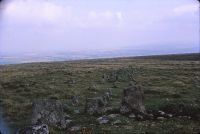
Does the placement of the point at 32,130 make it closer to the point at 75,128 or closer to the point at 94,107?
the point at 75,128

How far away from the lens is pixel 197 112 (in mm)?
25656

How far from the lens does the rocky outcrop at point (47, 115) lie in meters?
22.4

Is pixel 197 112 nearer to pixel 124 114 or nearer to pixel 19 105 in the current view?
pixel 124 114

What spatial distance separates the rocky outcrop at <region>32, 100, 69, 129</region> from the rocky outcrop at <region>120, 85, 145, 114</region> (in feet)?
18.7

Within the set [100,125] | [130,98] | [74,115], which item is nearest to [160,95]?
[130,98]

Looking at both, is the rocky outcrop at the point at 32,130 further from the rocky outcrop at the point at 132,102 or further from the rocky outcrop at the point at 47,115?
the rocky outcrop at the point at 132,102

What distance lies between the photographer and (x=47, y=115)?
891 inches

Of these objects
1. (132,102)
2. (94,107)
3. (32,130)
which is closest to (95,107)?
(94,107)

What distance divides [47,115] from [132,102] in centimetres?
730

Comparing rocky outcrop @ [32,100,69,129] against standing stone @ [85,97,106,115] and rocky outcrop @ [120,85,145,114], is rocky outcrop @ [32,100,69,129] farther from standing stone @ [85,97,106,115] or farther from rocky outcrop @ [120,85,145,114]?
rocky outcrop @ [120,85,145,114]

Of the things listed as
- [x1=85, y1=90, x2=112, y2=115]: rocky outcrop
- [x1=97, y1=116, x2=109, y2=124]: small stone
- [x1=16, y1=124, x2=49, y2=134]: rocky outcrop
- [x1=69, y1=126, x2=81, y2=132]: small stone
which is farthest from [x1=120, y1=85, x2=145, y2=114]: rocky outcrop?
[x1=16, y1=124, x2=49, y2=134]: rocky outcrop

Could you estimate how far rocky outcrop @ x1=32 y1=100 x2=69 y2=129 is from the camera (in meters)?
22.4

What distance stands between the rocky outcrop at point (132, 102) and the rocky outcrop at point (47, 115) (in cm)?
569

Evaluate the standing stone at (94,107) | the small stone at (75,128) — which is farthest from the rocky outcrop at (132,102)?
the small stone at (75,128)
